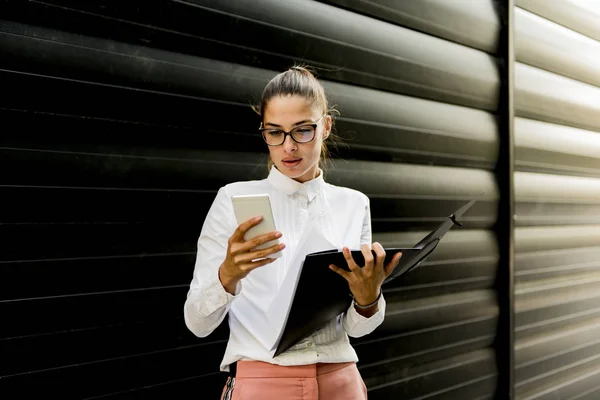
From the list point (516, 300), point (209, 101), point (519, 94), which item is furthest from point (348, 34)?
point (516, 300)

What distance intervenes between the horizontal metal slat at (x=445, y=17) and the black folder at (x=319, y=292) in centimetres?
151

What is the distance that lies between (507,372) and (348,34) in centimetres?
235

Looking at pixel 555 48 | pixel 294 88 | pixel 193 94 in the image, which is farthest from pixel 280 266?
pixel 555 48

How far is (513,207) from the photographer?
11.7 ft

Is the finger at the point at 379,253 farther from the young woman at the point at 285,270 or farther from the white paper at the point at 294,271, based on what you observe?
the white paper at the point at 294,271

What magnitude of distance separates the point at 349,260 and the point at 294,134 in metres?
0.40

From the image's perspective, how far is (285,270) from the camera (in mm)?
1548

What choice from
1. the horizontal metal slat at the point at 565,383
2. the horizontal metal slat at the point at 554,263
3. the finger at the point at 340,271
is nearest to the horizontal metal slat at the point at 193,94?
the finger at the point at 340,271

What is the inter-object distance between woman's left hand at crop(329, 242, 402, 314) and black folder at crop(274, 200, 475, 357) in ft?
0.05

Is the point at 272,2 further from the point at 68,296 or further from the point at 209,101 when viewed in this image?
the point at 68,296

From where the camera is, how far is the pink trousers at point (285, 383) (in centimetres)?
144

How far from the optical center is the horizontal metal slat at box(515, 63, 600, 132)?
3.70 meters

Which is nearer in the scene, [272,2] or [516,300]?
[272,2]

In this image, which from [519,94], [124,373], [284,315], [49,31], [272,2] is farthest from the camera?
[519,94]
